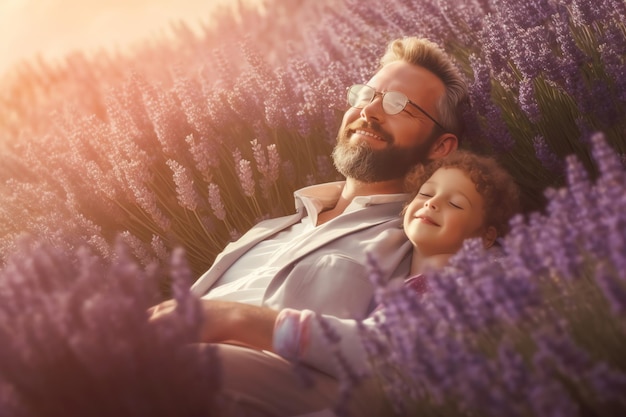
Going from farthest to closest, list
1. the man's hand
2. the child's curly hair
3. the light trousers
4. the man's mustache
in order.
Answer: the man's mustache
the child's curly hair
the man's hand
the light trousers

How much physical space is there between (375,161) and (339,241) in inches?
17.5

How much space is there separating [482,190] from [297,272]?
24.7 inches

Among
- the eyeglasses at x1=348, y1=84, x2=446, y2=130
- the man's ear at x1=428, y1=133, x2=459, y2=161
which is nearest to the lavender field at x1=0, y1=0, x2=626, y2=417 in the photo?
the man's ear at x1=428, y1=133, x2=459, y2=161

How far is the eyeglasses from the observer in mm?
3135

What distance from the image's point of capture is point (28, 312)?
1438 mm

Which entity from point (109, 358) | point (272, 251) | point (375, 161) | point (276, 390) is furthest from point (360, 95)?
point (109, 358)

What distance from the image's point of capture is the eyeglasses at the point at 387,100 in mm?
3135

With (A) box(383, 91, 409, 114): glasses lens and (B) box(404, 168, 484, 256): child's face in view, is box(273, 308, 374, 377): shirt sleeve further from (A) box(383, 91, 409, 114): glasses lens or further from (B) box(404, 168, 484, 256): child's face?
(A) box(383, 91, 409, 114): glasses lens

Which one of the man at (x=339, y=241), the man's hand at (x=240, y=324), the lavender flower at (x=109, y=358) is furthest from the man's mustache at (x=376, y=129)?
the lavender flower at (x=109, y=358)

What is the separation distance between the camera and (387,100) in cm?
314

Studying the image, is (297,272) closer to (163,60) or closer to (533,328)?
(533,328)

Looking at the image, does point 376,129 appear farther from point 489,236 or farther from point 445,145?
point 489,236

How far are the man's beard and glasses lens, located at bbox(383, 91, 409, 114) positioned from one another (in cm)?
14

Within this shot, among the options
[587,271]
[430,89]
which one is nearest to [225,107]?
[430,89]
